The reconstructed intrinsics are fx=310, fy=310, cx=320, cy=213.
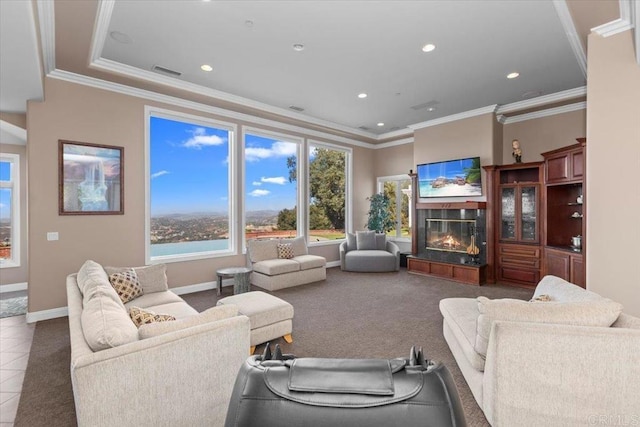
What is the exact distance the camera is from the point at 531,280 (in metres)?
5.55

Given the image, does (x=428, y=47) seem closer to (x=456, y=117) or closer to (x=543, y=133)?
(x=456, y=117)

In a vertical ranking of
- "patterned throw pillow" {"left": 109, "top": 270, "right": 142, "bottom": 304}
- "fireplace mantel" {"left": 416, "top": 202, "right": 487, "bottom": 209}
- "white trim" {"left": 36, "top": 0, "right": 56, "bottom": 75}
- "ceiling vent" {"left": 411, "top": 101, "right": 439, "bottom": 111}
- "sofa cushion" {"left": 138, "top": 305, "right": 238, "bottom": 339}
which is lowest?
"patterned throw pillow" {"left": 109, "top": 270, "right": 142, "bottom": 304}

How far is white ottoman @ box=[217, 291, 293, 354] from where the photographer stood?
3.09 meters

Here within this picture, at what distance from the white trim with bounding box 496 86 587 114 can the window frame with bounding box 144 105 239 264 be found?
520 centimetres

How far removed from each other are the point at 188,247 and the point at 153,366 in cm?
410

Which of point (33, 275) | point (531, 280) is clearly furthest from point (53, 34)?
point (531, 280)

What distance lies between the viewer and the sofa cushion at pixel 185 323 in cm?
179

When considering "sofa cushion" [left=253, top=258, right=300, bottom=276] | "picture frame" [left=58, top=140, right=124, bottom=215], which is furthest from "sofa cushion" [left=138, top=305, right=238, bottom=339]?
"picture frame" [left=58, top=140, right=124, bottom=215]

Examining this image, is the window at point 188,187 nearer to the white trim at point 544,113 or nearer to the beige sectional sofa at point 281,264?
the beige sectional sofa at point 281,264

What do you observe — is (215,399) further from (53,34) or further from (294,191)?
(294,191)

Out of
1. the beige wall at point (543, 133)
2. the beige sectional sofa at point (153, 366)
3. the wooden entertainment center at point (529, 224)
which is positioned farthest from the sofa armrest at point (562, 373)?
the beige wall at point (543, 133)

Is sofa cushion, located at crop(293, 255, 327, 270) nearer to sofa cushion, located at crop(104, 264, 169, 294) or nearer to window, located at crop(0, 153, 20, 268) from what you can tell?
sofa cushion, located at crop(104, 264, 169, 294)

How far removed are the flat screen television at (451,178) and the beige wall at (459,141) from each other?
13cm

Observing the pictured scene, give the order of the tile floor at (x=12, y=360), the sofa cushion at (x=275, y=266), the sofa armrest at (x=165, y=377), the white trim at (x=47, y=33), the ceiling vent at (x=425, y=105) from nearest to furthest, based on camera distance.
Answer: the sofa armrest at (x=165, y=377), the tile floor at (x=12, y=360), the white trim at (x=47, y=33), the sofa cushion at (x=275, y=266), the ceiling vent at (x=425, y=105)
